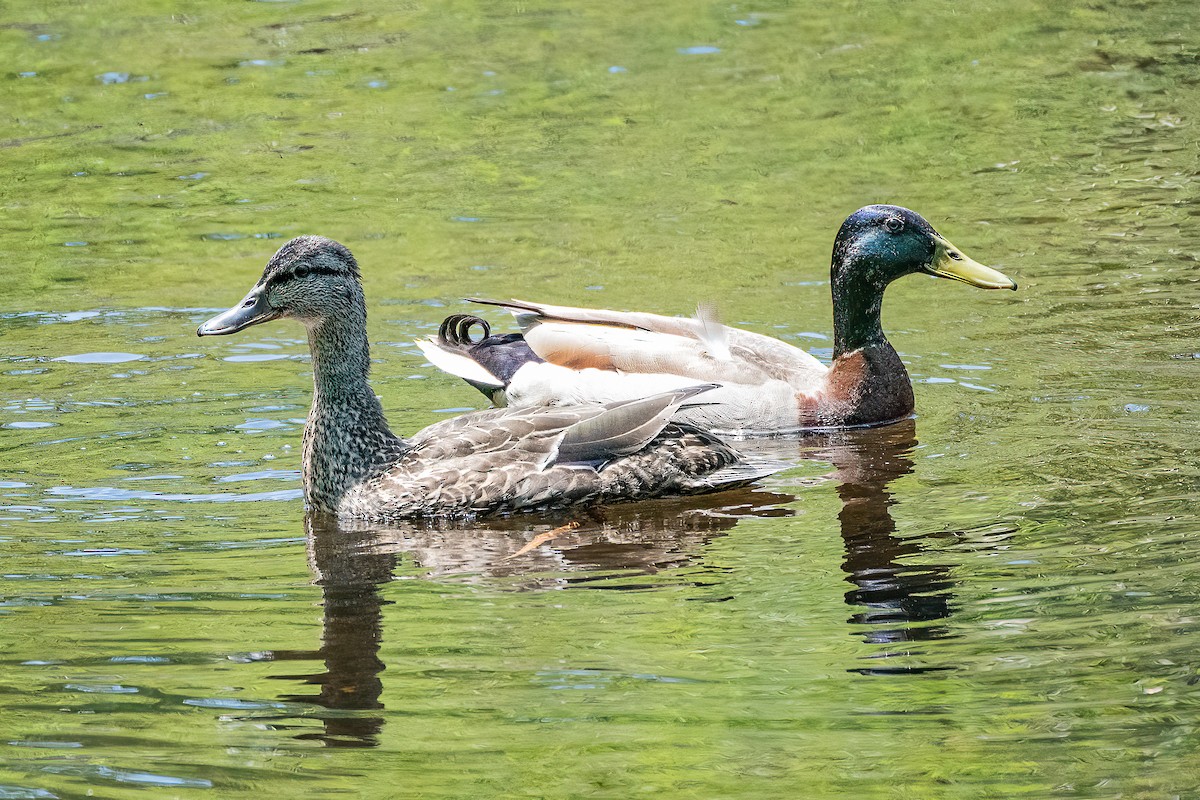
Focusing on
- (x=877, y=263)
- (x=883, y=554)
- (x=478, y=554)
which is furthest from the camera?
(x=877, y=263)

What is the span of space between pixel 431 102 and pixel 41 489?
841cm

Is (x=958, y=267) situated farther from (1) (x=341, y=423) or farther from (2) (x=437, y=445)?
(1) (x=341, y=423)

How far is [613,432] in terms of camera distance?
838 centimetres

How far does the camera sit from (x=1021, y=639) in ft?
20.0

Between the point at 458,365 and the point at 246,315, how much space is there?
2.27 meters

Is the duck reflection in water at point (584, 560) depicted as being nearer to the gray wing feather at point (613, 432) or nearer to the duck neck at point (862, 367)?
the gray wing feather at point (613, 432)

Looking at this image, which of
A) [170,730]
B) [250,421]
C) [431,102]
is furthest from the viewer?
[431,102]

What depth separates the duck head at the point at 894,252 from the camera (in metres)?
10.3

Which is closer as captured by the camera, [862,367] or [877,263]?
[862,367]

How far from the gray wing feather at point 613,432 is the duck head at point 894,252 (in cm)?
238

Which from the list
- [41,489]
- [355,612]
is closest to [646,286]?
[41,489]

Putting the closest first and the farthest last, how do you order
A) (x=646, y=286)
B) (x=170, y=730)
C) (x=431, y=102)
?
(x=170, y=730)
(x=646, y=286)
(x=431, y=102)

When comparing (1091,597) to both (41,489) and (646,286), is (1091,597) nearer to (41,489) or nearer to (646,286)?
(41,489)

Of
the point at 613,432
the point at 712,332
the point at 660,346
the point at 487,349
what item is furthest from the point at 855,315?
the point at 613,432
